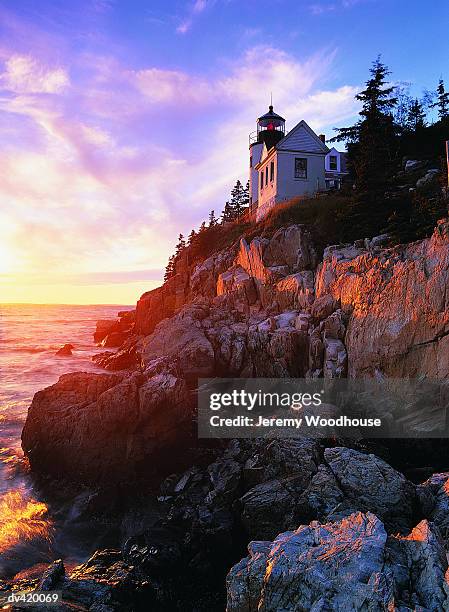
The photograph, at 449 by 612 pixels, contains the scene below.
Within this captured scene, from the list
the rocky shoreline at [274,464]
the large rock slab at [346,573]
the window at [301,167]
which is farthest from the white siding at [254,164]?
the large rock slab at [346,573]

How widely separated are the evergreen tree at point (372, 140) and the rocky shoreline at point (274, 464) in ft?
17.5

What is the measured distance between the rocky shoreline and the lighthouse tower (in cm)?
1976

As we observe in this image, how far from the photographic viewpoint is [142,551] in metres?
9.29


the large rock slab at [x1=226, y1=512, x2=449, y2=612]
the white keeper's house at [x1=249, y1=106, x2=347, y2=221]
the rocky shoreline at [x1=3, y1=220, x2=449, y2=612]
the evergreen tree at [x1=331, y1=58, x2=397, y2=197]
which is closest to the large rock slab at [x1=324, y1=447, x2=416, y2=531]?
the rocky shoreline at [x1=3, y1=220, x2=449, y2=612]

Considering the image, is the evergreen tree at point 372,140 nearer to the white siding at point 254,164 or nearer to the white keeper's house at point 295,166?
the white keeper's house at point 295,166

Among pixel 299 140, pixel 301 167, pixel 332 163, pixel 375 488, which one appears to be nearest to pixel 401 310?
pixel 375 488

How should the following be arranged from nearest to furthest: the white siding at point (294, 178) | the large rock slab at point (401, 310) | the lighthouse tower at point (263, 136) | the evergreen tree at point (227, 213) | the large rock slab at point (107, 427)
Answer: the large rock slab at point (401, 310), the large rock slab at point (107, 427), the white siding at point (294, 178), the lighthouse tower at point (263, 136), the evergreen tree at point (227, 213)

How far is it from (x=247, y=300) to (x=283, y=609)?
2298 cm

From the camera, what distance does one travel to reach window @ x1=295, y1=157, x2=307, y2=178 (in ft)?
116

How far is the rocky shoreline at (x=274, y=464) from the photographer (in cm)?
568

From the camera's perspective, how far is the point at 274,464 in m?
10.8

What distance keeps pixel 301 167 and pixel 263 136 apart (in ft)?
36.3

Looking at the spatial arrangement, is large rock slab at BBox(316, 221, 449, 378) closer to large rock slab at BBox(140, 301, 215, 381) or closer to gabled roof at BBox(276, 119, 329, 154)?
large rock slab at BBox(140, 301, 215, 381)

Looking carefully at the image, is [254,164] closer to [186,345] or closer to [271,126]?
[271,126]
